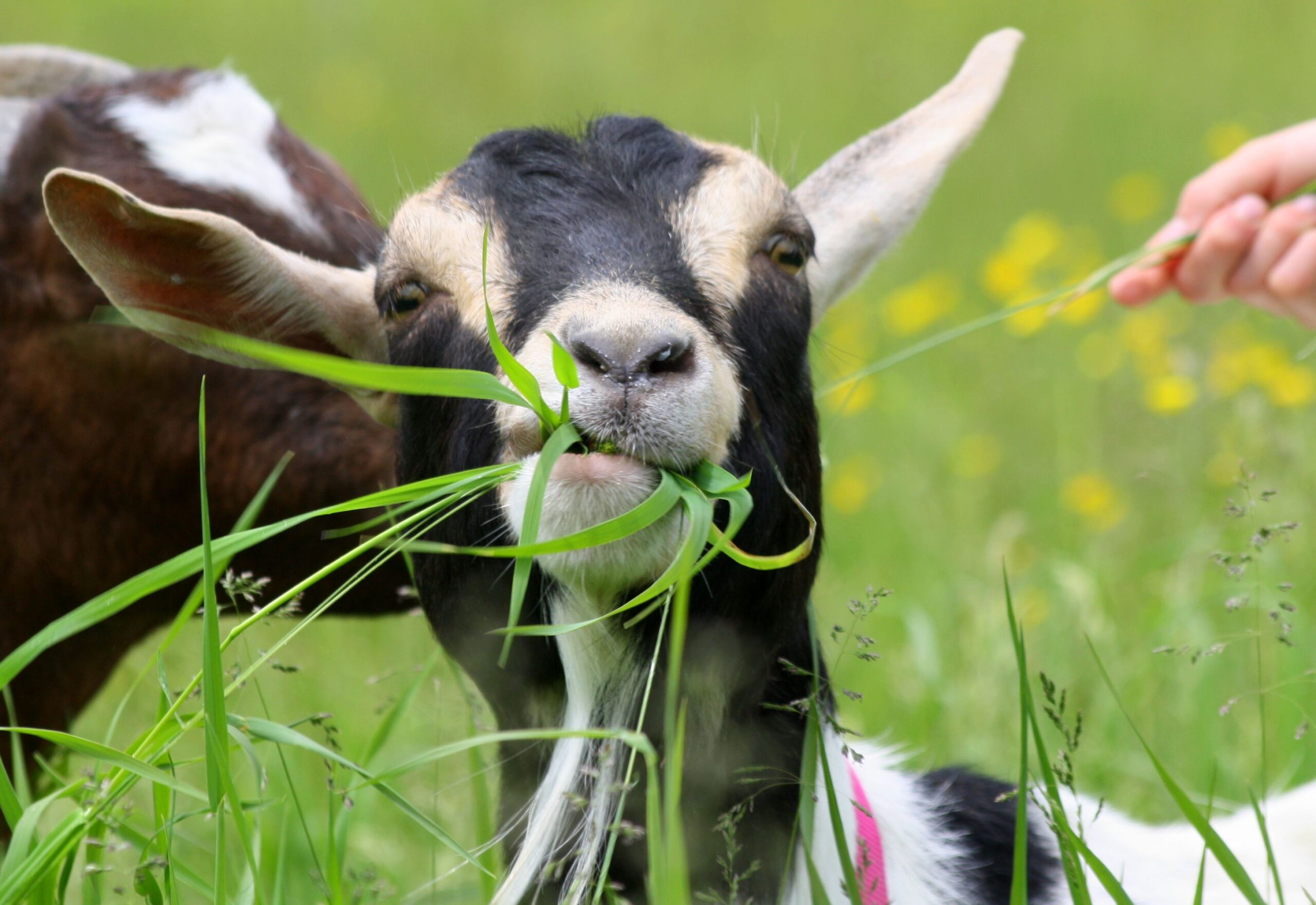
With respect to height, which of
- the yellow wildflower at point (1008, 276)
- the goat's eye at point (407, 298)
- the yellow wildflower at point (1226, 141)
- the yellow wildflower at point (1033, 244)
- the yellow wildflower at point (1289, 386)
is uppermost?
the yellow wildflower at point (1226, 141)

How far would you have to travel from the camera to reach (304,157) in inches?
157

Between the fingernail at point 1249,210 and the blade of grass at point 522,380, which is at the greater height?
the fingernail at point 1249,210

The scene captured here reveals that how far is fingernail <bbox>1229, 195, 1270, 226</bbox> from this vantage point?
8.92 feet

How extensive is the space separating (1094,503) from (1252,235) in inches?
100

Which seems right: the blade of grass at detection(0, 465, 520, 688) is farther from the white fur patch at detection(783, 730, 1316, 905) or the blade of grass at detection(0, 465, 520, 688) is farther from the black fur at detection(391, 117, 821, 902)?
the white fur patch at detection(783, 730, 1316, 905)

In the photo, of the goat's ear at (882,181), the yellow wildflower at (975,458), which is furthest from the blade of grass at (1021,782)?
the yellow wildflower at (975,458)

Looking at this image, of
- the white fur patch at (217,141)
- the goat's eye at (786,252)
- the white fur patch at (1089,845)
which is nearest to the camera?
the white fur patch at (1089,845)

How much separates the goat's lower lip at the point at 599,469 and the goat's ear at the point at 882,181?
3.70ft

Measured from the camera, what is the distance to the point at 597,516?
213 cm

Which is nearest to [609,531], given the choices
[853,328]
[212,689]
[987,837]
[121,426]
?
[212,689]

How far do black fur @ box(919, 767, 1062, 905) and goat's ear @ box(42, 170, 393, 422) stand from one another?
134 centimetres

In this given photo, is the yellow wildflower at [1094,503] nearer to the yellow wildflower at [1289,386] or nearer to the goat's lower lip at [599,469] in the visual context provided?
the yellow wildflower at [1289,386]

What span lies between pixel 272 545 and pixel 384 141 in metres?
6.91

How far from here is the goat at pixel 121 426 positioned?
354cm
